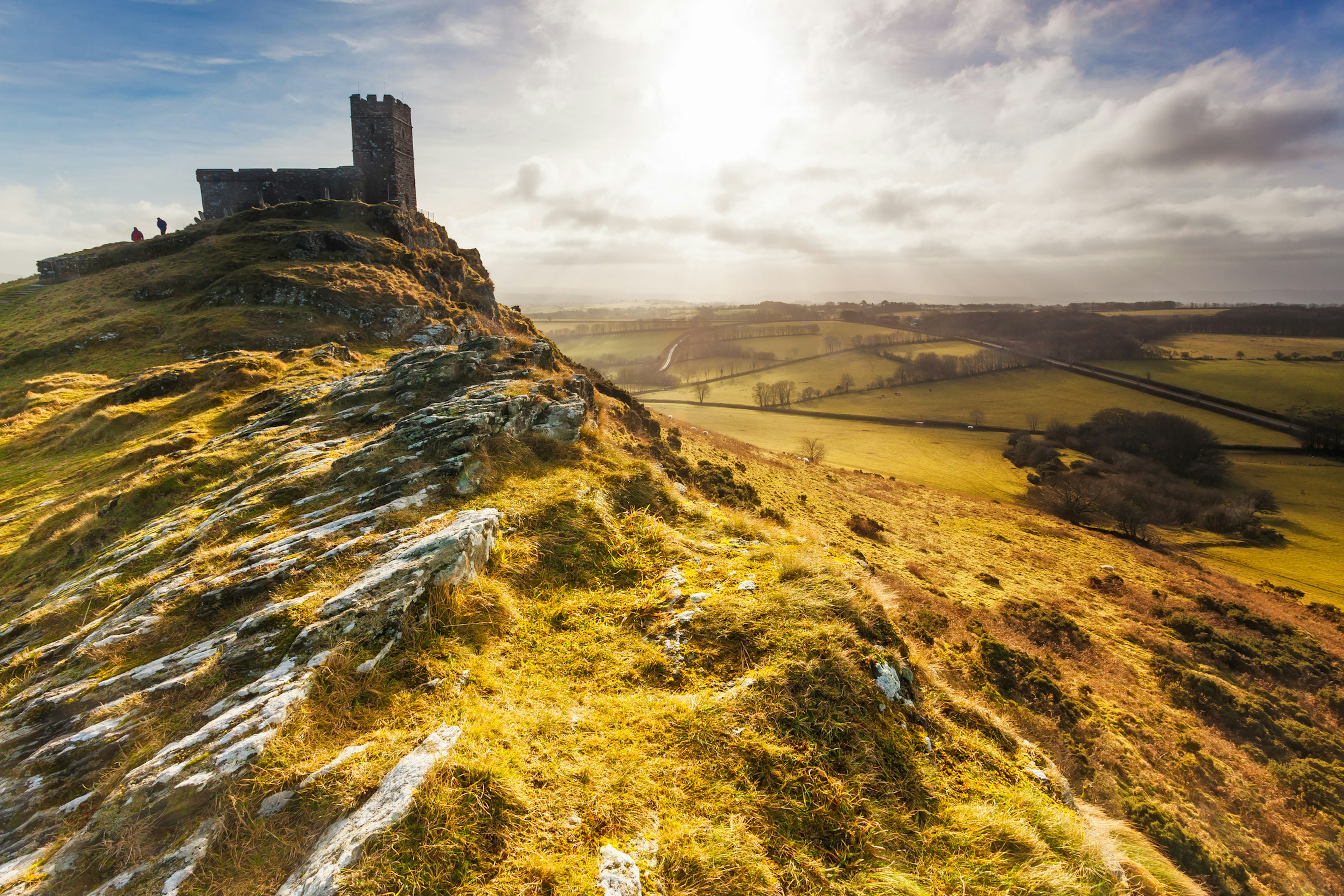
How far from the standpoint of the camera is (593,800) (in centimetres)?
430

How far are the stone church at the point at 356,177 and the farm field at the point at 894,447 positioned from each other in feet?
110

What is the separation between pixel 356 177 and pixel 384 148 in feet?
11.0

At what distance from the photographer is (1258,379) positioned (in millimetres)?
92000

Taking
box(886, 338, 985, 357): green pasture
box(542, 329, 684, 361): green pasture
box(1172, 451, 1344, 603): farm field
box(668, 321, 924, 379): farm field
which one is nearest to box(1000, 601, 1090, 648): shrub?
box(1172, 451, 1344, 603): farm field

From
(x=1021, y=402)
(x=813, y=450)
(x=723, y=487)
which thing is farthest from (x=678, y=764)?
(x=1021, y=402)

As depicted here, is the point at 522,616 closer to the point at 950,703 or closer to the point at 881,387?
the point at 950,703

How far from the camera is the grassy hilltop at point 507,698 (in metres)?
4.04

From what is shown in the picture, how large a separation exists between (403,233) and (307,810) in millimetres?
39982

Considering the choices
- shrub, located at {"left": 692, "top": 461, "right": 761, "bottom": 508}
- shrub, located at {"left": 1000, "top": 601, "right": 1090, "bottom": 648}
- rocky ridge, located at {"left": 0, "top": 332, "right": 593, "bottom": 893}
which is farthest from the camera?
shrub, located at {"left": 692, "top": 461, "right": 761, "bottom": 508}

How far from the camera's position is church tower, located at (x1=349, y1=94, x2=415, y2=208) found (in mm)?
34781

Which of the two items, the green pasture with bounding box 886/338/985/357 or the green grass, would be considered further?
the green pasture with bounding box 886/338/985/357

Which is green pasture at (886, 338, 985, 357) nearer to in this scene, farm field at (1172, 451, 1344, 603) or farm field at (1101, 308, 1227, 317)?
farm field at (1172, 451, 1344, 603)

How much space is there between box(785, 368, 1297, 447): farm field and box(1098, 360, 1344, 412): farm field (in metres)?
12.8

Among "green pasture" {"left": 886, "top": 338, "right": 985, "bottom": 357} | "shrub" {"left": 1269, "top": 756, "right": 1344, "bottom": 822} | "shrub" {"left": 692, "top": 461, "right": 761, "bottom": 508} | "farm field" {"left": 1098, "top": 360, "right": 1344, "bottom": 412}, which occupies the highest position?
"green pasture" {"left": 886, "top": 338, "right": 985, "bottom": 357}
